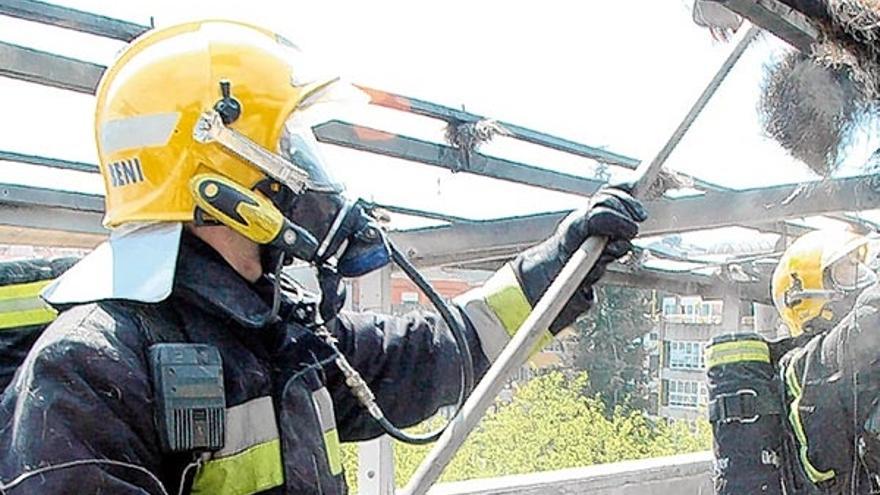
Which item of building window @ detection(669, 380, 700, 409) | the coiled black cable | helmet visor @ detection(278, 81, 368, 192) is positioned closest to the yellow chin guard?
helmet visor @ detection(278, 81, 368, 192)

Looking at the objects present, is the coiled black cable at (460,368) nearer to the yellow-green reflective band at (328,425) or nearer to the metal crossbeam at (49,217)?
the yellow-green reflective band at (328,425)

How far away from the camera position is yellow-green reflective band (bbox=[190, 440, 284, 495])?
1.51 m

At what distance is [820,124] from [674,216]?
1.09 metres

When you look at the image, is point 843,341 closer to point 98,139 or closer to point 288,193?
point 288,193

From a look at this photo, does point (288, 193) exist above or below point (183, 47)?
below

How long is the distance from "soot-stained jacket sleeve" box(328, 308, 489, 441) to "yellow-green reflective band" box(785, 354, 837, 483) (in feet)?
3.88

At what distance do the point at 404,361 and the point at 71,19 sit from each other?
1053 millimetres

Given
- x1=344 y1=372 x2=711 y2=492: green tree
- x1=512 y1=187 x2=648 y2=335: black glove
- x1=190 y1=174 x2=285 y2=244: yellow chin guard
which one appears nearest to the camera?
x1=190 y1=174 x2=285 y2=244: yellow chin guard

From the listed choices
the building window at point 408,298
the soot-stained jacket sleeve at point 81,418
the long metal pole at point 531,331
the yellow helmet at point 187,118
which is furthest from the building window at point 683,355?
the soot-stained jacket sleeve at point 81,418

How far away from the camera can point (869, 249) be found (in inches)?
131

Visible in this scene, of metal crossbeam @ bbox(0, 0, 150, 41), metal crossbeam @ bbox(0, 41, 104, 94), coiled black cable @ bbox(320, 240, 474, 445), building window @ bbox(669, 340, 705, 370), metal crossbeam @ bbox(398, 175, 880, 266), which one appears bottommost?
coiled black cable @ bbox(320, 240, 474, 445)

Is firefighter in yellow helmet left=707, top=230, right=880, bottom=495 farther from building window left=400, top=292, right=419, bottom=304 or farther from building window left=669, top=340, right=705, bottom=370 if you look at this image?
building window left=669, top=340, right=705, bottom=370

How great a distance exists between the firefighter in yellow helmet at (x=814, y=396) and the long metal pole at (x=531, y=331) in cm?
95

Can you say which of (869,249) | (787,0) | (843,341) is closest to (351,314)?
(787,0)
